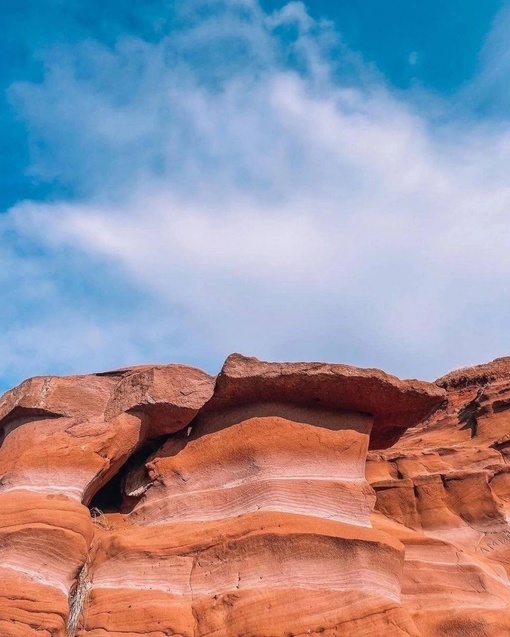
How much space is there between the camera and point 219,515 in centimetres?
668

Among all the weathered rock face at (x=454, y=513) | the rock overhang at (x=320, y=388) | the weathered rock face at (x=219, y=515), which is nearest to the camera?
the weathered rock face at (x=219, y=515)

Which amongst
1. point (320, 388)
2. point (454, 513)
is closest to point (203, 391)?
point (320, 388)

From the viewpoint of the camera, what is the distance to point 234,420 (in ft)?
24.0

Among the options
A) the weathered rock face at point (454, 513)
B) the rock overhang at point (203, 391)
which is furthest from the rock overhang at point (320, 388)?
the weathered rock face at point (454, 513)

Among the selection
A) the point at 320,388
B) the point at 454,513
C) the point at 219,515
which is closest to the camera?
the point at 219,515

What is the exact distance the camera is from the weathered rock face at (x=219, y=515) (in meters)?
5.77

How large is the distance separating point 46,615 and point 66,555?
0.60m

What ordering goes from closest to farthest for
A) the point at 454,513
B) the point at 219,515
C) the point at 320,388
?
the point at 219,515, the point at 320,388, the point at 454,513

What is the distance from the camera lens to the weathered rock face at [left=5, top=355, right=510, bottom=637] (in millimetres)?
5770

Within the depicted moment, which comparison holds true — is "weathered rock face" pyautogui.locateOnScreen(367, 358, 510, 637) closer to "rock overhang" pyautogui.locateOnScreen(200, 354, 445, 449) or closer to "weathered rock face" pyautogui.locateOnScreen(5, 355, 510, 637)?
"weathered rock face" pyautogui.locateOnScreen(5, 355, 510, 637)

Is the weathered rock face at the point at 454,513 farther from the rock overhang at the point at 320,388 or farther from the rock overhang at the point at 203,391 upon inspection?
the rock overhang at the point at 203,391

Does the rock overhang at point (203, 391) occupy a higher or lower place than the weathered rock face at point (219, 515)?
higher

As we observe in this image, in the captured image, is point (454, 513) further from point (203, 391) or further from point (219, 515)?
point (203, 391)

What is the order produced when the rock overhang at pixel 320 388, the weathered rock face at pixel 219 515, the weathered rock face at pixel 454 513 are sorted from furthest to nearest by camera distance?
the rock overhang at pixel 320 388 < the weathered rock face at pixel 454 513 < the weathered rock face at pixel 219 515
